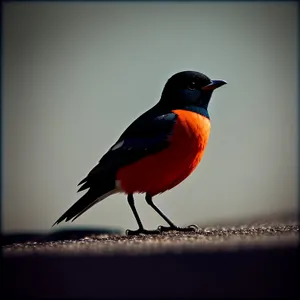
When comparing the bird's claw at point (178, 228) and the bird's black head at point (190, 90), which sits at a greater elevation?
the bird's black head at point (190, 90)

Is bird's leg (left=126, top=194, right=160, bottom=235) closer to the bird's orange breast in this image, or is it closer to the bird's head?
the bird's orange breast

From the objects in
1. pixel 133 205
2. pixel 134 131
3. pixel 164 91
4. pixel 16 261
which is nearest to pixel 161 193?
pixel 133 205

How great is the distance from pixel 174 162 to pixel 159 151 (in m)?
0.16

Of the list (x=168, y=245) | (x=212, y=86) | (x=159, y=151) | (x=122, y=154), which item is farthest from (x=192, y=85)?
(x=168, y=245)

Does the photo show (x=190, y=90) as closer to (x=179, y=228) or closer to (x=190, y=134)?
(x=190, y=134)

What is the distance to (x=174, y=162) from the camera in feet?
15.2

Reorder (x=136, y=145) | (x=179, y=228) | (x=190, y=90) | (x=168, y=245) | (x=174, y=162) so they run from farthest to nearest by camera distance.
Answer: (x=190, y=90), (x=179, y=228), (x=136, y=145), (x=174, y=162), (x=168, y=245)

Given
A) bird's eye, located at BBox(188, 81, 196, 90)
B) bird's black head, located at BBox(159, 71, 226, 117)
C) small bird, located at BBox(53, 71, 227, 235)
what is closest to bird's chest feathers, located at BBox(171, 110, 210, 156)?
small bird, located at BBox(53, 71, 227, 235)

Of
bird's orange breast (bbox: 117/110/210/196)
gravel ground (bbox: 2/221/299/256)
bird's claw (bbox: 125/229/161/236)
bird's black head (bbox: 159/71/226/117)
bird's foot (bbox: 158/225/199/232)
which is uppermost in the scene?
bird's black head (bbox: 159/71/226/117)

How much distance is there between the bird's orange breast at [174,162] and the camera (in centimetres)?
464

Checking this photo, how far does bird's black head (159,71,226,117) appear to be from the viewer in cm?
500

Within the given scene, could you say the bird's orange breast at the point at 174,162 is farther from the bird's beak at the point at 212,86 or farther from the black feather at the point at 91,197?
the bird's beak at the point at 212,86

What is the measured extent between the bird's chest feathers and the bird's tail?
0.75 meters

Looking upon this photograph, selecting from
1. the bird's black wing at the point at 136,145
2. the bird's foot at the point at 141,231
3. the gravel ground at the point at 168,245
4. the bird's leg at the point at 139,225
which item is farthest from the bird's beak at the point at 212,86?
the gravel ground at the point at 168,245
